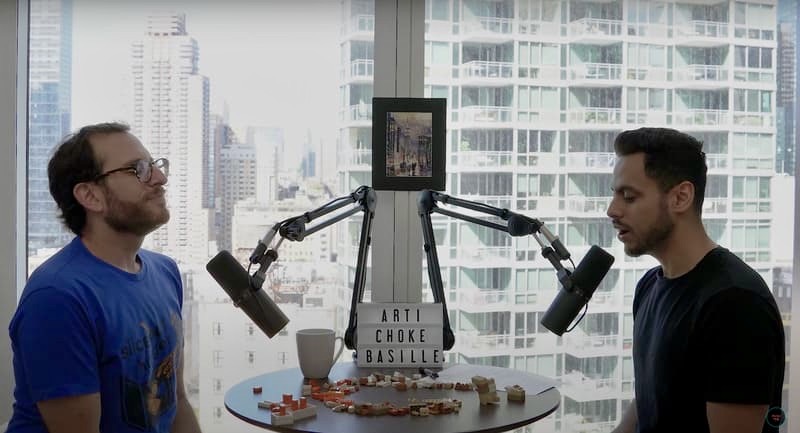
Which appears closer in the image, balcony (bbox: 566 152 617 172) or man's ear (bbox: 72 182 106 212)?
man's ear (bbox: 72 182 106 212)

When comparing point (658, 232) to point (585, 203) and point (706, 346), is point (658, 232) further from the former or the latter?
point (585, 203)

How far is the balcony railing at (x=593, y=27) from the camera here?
2.85 metres

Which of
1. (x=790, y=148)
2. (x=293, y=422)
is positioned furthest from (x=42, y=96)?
(x=790, y=148)

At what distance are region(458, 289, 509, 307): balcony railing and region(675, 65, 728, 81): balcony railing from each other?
1054 millimetres

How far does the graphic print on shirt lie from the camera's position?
1726 millimetres

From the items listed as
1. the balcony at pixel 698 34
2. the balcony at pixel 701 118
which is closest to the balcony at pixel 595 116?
the balcony at pixel 701 118

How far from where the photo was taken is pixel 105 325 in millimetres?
1691

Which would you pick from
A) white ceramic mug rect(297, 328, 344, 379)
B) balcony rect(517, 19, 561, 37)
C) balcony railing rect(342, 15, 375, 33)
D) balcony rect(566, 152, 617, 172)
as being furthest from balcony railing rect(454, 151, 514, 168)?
white ceramic mug rect(297, 328, 344, 379)

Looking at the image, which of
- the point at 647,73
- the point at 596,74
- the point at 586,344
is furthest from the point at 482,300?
the point at 647,73

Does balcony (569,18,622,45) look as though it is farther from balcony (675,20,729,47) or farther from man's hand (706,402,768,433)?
man's hand (706,402,768,433)

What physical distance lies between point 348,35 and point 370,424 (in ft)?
5.07

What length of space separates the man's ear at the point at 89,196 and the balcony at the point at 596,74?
176cm

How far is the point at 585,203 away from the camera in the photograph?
9.44 ft

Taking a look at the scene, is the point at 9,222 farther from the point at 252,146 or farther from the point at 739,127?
the point at 739,127
